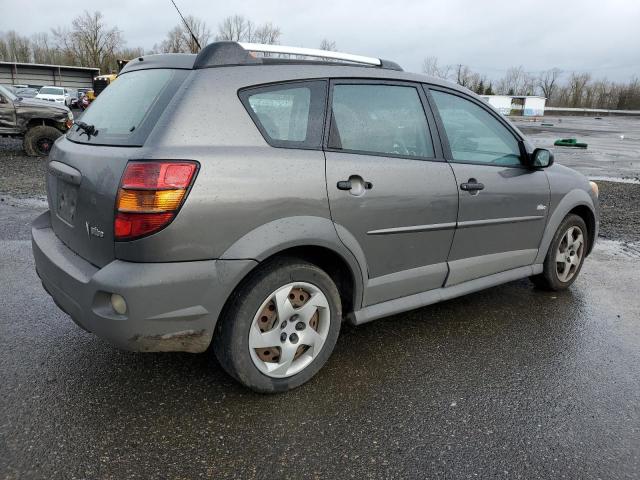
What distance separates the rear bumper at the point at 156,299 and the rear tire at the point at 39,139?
12.4 m

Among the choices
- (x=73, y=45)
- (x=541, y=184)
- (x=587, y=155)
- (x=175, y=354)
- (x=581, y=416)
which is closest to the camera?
(x=581, y=416)

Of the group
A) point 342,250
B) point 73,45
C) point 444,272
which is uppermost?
point 73,45

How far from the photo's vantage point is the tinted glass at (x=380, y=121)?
2.95m

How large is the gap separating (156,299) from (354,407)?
46.3 inches

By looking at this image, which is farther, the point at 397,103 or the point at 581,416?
the point at 397,103

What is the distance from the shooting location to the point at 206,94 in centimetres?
251

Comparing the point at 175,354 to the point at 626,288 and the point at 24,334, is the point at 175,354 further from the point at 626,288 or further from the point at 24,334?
the point at 626,288

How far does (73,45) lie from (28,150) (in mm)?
77621

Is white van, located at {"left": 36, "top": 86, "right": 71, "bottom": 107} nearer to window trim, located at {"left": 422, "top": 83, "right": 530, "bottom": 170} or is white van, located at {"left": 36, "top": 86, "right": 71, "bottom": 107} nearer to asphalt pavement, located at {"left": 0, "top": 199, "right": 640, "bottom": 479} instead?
asphalt pavement, located at {"left": 0, "top": 199, "right": 640, "bottom": 479}

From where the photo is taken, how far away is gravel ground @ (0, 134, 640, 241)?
23.2ft

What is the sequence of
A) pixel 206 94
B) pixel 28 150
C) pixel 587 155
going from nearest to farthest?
pixel 206 94 → pixel 28 150 → pixel 587 155

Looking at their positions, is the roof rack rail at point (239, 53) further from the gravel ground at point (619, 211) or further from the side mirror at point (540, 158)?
the gravel ground at point (619, 211)

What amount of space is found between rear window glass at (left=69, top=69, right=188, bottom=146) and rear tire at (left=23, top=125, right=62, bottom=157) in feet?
37.6

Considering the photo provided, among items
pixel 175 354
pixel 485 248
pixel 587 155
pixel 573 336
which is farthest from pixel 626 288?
pixel 587 155
